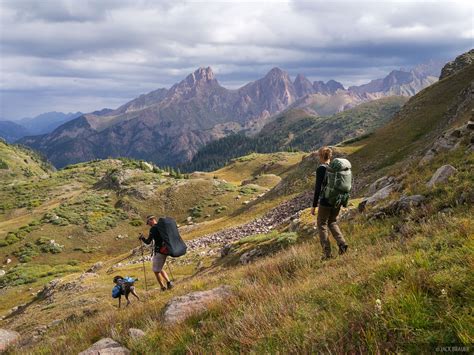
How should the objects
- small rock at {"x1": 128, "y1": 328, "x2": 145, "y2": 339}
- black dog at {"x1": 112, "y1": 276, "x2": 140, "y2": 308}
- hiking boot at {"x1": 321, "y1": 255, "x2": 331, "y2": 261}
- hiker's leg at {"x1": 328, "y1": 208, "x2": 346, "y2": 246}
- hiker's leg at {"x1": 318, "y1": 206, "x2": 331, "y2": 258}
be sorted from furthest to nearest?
black dog at {"x1": 112, "y1": 276, "x2": 140, "y2": 308} → hiker's leg at {"x1": 318, "y1": 206, "x2": 331, "y2": 258} → hiker's leg at {"x1": 328, "y1": 208, "x2": 346, "y2": 246} → hiking boot at {"x1": 321, "y1": 255, "x2": 331, "y2": 261} → small rock at {"x1": 128, "y1": 328, "x2": 145, "y2": 339}

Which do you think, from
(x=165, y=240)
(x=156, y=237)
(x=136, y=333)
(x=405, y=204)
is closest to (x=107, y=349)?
(x=136, y=333)

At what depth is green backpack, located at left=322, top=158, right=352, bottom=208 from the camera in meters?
10.5

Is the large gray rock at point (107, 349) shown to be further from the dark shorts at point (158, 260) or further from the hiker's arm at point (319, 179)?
the dark shorts at point (158, 260)

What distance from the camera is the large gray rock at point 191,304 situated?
781 cm

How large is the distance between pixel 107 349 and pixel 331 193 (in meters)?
6.91

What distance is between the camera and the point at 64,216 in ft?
266

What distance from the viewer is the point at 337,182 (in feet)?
34.3

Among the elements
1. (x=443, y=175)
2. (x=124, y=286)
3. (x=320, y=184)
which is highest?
(x=320, y=184)

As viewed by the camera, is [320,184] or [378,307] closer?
[378,307]

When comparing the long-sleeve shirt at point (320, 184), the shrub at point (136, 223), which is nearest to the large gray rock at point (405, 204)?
the long-sleeve shirt at point (320, 184)

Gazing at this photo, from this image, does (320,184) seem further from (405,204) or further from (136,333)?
(136,333)

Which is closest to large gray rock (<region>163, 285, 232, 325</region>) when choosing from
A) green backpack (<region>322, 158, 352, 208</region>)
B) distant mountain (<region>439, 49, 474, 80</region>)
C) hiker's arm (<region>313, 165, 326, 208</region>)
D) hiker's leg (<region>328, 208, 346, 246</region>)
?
hiker's leg (<region>328, 208, 346, 246</region>)

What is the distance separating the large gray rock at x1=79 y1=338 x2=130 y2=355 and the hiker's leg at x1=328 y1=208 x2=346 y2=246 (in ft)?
20.9

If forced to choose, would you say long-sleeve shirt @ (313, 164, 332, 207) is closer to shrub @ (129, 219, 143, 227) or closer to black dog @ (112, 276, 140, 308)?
black dog @ (112, 276, 140, 308)
